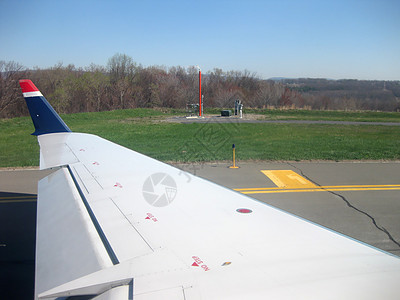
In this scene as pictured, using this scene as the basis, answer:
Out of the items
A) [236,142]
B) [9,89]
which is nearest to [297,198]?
[236,142]

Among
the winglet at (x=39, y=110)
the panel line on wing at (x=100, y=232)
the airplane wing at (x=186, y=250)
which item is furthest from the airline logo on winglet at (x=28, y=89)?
the panel line on wing at (x=100, y=232)

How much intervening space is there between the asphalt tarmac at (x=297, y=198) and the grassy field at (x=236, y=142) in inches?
49.8

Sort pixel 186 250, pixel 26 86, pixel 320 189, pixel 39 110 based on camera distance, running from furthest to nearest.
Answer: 1. pixel 320 189
2. pixel 39 110
3. pixel 26 86
4. pixel 186 250

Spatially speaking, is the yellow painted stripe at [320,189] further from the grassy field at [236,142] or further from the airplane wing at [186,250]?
the airplane wing at [186,250]

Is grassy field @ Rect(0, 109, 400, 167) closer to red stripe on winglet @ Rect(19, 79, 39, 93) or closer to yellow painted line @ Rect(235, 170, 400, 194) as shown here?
yellow painted line @ Rect(235, 170, 400, 194)

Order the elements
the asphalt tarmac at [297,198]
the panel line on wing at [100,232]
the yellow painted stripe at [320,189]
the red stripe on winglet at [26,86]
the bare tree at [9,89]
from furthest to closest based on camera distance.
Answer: the bare tree at [9,89] → the yellow painted stripe at [320,189] → the red stripe on winglet at [26,86] → the asphalt tarmac at [297,198] → the panel line on wing at [100,232]

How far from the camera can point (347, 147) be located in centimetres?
1466

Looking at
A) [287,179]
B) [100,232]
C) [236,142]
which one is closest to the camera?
[100,232]

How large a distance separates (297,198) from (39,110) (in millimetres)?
5979

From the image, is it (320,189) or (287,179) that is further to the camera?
(287,179)

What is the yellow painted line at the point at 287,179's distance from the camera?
353 inches

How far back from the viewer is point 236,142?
640 inches

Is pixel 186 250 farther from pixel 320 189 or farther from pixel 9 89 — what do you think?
pixel 9 89

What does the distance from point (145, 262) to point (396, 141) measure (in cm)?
1775
